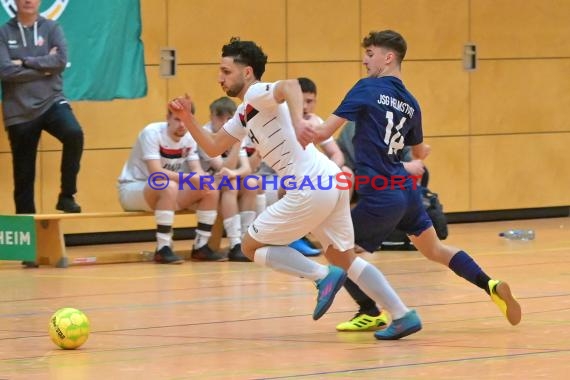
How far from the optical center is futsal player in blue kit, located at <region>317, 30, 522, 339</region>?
272 inches

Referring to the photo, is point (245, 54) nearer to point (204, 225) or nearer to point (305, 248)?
point (204, 225)

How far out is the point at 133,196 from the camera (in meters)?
11.1

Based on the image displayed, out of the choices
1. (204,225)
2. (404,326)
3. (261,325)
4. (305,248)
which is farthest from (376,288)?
(305,248)

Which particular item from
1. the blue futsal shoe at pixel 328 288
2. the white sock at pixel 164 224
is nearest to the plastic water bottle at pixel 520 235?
the white sock at pixel 164 224

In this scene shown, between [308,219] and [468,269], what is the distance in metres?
1.01

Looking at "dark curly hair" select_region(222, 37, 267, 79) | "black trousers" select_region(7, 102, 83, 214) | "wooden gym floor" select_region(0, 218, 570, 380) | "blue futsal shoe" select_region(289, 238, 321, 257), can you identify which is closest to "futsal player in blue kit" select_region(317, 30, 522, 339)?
"wooden gym floor" select_region(0, 218, 570, 380)

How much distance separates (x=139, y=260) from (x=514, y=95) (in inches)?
219

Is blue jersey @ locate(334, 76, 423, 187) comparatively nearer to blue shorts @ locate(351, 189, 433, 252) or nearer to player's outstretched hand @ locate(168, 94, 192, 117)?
blue shorts @ locate(351, 189, 433, 252)

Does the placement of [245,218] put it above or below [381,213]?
below

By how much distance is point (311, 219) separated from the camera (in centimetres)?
681

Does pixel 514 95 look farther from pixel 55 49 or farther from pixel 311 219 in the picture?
pixel 311 219

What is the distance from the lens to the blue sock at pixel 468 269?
7188mm

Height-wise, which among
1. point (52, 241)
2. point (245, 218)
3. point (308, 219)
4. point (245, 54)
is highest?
point (245, 54)

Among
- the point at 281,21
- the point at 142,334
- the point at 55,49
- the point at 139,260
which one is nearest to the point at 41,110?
the point at 55,49
